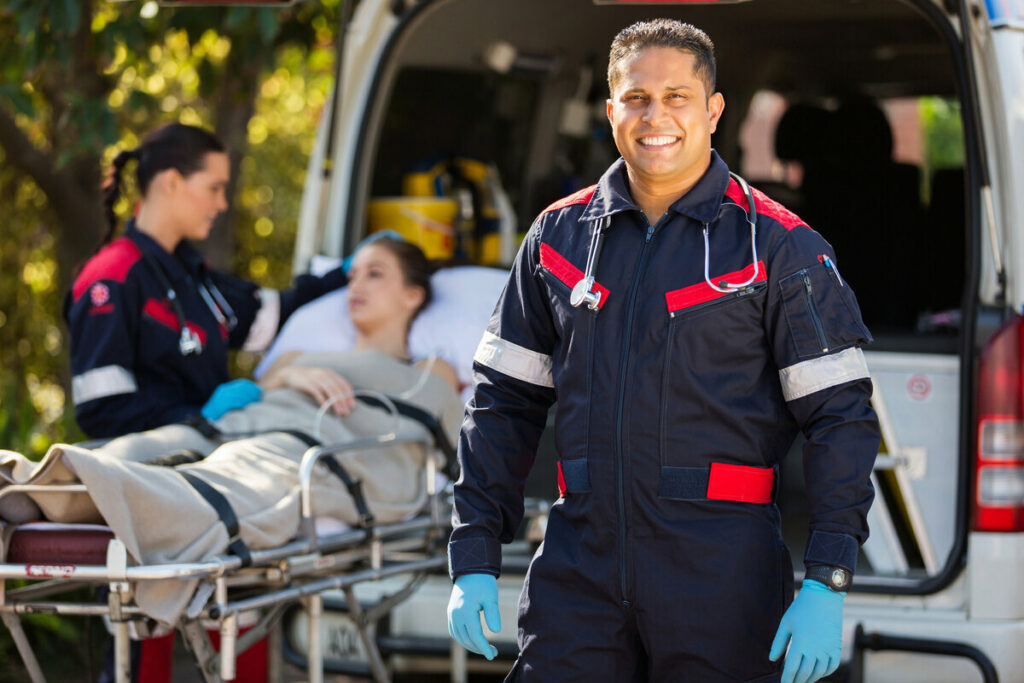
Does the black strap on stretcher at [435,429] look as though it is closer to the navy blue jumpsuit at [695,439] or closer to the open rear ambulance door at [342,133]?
the open rear ambulance door at [342,133]

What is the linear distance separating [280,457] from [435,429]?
0.52 m

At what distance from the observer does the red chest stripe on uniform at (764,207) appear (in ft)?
8.13

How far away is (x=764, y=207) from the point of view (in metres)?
2.50

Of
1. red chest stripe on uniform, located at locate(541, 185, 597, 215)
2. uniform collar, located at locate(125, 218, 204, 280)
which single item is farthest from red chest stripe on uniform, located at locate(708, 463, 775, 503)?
uniform collar, located at locate(125, 218, 204, 280)

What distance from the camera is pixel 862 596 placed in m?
3.76

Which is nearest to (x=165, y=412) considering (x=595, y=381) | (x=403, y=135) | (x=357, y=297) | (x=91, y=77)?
(x=357, y=297)

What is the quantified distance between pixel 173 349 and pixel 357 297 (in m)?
0.65

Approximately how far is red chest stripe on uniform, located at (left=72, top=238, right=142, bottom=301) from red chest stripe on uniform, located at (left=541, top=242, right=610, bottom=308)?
1.80 meters

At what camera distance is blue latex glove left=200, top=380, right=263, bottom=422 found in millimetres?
4082

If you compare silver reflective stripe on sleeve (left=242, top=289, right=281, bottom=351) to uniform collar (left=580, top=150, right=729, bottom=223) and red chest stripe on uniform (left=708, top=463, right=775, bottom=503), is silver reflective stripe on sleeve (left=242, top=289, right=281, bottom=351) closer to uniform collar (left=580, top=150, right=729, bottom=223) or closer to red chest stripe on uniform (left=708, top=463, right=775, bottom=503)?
uniform collar (left=580, top=150, right=729, bottom=223)

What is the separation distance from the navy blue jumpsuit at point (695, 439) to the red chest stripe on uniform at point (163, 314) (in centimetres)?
186

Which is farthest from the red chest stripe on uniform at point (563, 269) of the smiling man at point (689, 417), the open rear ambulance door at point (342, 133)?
the open rear ambulance door at point (342, 133)

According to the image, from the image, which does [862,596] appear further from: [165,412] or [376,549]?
[165,412]

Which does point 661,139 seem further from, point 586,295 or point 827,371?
point 827,371
